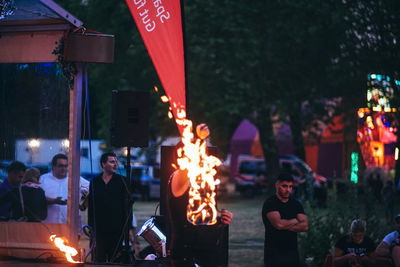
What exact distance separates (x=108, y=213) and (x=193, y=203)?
269 centimetres

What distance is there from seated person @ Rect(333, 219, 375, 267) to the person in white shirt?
3.85 m

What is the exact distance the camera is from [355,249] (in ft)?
28.8

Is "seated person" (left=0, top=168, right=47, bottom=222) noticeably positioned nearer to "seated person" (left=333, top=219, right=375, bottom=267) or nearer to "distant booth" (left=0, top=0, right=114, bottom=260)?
"distant booth" (left=0, top=0, right=114, bottom=260)

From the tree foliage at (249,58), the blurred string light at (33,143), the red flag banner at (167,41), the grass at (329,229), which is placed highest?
the tree foliage at (249,58)

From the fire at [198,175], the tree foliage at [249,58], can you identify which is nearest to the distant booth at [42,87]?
the fire at [198,175]

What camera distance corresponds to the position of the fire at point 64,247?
9.04 metres

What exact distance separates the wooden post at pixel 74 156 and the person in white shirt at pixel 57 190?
13 cm

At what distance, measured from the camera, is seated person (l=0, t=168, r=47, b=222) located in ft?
32.5

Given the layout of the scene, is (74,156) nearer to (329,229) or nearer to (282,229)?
(282,229)

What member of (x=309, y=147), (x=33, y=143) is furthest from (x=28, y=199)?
(x=309, y=147)

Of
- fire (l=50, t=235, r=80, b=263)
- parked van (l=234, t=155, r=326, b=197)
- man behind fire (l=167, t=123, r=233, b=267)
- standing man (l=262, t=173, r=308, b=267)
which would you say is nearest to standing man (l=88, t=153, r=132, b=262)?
fire (l=50, t=235, r=80, b=263)

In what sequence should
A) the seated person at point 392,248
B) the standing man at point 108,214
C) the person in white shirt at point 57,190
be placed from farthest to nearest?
the person in white shirt at point 57,190, the standing man at point 108,214, the seated person at point 392,248

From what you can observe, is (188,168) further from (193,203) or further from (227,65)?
(227,65)

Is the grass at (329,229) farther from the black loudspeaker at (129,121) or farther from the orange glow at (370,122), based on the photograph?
the black loudspeaker at (129,121)
